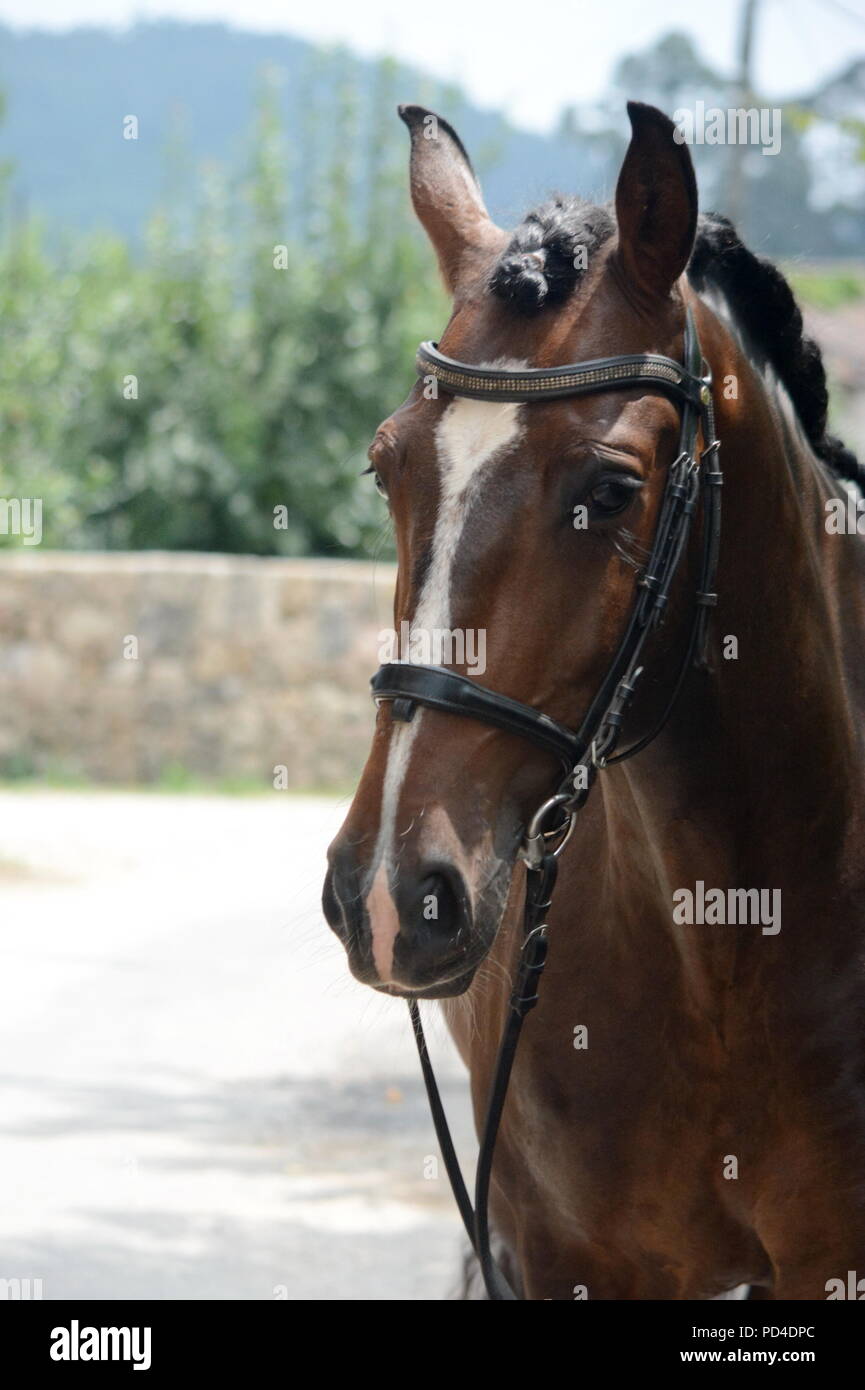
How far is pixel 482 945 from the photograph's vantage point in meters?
2.00

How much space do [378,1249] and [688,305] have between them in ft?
11.2

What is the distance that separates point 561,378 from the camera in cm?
206

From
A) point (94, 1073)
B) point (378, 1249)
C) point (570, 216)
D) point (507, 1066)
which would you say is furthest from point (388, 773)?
point (94, 1073)

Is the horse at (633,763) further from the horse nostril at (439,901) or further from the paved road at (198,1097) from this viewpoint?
the paved road at (198,1097)

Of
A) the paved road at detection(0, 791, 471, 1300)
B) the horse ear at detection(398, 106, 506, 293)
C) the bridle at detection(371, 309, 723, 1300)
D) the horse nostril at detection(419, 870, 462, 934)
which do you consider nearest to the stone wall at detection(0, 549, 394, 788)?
the paved road at detection(0, 791, 471, 1300)

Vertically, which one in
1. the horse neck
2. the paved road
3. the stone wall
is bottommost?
the paved road

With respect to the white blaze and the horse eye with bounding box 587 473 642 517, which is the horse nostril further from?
the horse eye with bounding box 587 473 642 517

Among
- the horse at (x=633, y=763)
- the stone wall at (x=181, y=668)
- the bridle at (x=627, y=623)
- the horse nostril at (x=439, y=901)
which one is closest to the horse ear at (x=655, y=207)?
the horse at (x=633, y=763)

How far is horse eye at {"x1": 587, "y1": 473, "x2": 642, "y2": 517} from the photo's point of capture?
6.64 ft

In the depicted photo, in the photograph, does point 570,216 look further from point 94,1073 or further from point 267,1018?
point 267,1018

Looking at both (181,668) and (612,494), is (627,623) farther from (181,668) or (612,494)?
(181,668)

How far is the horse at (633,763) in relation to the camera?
2002 millimetres

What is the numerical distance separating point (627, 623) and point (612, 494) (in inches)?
6.7

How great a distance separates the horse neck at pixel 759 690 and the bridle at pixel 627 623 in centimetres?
10
